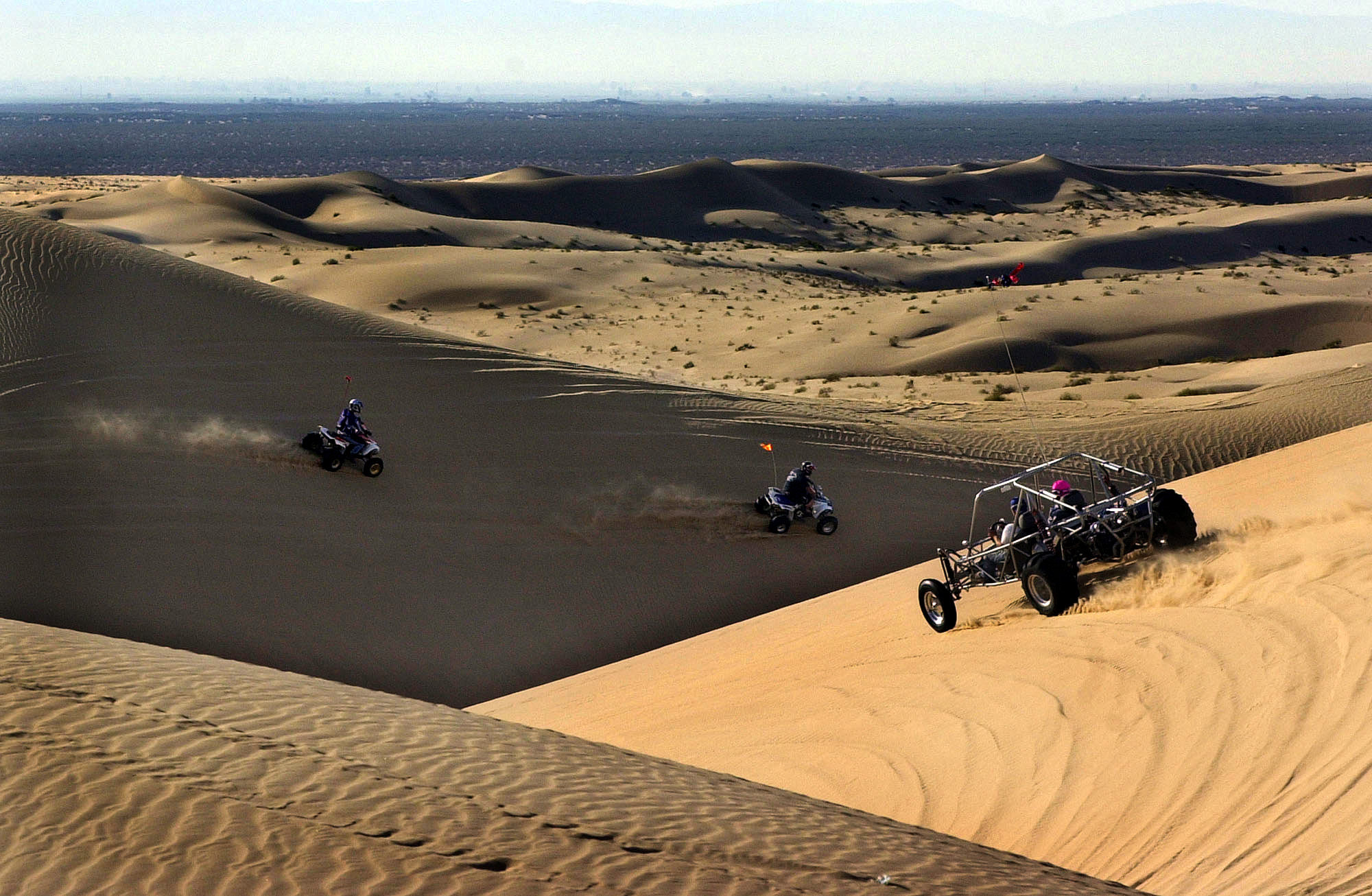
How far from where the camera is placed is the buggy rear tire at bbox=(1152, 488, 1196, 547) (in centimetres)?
1002

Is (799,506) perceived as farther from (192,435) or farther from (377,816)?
(377,816)

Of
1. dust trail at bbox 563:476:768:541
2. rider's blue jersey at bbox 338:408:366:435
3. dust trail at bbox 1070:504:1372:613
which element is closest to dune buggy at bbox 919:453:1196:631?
dust trail at bbox 1070:504:1372:613

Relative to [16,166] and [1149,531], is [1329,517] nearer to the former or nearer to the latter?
[1149,531]

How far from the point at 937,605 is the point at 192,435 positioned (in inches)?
433

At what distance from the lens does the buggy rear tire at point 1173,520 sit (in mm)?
10016

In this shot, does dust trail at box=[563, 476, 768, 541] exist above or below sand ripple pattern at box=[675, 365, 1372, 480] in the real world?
below

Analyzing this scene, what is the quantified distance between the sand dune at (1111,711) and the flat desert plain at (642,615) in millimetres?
36

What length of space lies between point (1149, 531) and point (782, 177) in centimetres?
7270

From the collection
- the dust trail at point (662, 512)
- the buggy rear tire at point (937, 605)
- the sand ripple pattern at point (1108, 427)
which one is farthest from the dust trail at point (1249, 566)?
the sand ripple pattern at point (1108, 427)

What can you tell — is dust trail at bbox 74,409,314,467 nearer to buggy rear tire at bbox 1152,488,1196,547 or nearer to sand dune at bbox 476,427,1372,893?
sand dune at bbox 476,427,1372,893

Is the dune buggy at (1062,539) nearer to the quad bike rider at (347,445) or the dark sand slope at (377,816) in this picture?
the dark sand slope at (377,816)

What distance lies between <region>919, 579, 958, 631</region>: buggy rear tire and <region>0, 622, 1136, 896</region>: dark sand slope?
11.9ft

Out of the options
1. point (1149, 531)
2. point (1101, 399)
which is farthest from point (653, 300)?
point (1149, 531)

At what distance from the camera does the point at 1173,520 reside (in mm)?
10031
